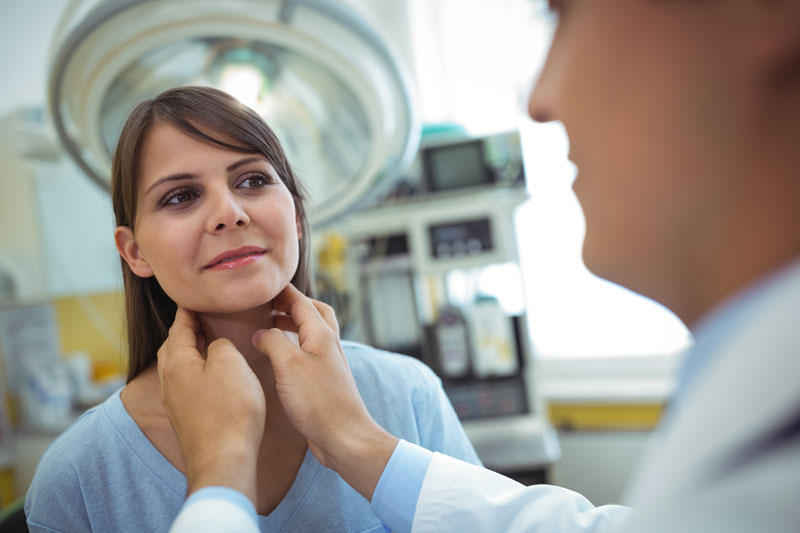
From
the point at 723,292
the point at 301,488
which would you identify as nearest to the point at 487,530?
the point at 301,488

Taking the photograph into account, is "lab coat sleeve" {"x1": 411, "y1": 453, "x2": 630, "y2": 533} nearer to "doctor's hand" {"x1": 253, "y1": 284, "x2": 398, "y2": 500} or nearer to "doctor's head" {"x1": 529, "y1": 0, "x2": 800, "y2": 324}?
"doctor's hand" {"x1": 253, "y1": 284, "x2": 398, "y2": 500}

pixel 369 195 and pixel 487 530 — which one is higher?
pixel 369 195

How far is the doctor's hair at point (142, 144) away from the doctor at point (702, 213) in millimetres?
517

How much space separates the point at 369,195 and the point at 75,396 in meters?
1.86

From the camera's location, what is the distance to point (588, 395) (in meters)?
2.60

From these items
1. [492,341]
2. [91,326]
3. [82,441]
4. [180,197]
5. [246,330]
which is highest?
[180,197]

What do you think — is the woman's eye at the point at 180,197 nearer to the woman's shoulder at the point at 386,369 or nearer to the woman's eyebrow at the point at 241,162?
the woman's eyebrow at the point at 241,162

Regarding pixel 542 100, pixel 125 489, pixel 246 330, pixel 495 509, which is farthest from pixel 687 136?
pixel 125 489

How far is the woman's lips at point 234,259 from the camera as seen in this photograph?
0.85 m

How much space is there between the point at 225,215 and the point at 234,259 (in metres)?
0.07

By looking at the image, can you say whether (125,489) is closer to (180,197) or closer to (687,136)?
(180,197)

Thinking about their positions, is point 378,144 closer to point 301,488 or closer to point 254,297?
point 254,297

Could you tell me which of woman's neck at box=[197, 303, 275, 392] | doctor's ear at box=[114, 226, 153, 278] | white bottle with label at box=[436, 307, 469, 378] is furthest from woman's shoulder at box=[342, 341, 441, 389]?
white bottle with label at box=[436, 307, 469, 378]

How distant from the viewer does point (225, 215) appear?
32.5 inches
